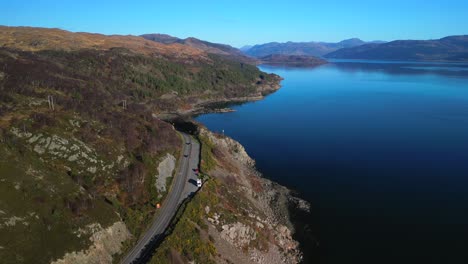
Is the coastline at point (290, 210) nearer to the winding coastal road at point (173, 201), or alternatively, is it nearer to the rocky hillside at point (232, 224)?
the rocky hillside at point (232, 224)

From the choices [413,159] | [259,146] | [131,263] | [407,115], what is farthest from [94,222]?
[407,115]

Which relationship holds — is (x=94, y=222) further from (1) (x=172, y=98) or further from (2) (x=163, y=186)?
(1) (x=172, y=98)

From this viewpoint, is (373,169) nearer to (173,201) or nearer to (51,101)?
(173,201)

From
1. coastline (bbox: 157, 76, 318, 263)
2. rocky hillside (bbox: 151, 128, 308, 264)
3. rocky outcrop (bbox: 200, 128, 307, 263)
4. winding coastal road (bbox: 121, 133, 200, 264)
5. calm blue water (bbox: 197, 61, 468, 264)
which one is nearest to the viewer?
winding coastal road (bbox: 121, 133, 200, 264)

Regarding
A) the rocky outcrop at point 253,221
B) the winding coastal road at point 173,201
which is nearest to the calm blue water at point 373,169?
the rocky outcrop at point 253,221

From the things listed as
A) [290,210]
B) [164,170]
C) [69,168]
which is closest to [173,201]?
[164,170]

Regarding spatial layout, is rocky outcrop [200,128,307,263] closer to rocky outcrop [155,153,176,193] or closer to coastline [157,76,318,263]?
coastline [157,76,318,263]

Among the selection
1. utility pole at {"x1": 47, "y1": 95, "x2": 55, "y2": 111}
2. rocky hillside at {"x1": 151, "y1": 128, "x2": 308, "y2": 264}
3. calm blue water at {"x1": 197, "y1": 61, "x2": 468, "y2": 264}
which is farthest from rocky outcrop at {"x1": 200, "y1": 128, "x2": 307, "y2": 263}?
utility pole at {"x1": 47, "y1": 95, "x2": 55, "y2": 111}
